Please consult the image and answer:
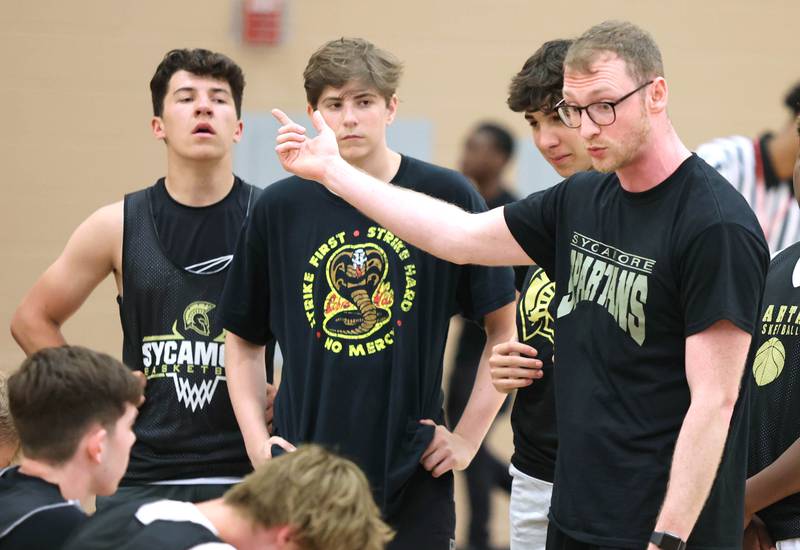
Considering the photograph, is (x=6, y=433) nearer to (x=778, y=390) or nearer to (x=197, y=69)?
(x=197, y=69)

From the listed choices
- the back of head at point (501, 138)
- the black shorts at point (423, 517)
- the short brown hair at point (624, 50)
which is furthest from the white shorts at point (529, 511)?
the back of head at point (501, 138)

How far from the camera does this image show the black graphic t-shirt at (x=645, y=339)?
2686mm

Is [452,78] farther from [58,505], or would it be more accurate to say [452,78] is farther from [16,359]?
[58,505]

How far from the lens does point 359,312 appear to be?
11.7 feet

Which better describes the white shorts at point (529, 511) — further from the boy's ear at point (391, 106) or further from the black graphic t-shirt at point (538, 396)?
the boy's ear at point (391, 106)

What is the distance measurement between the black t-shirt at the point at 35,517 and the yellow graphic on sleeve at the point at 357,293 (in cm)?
104

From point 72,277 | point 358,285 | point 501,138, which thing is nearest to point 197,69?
point 72,277

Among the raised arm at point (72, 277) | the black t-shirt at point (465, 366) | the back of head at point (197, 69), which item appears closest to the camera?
the raised arm at point (72, 277)

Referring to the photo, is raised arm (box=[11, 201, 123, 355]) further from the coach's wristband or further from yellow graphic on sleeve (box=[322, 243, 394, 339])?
the coach's wristband

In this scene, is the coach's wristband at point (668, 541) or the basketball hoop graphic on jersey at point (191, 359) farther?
the basketball hoop graphic on jersey at point (191, 359)

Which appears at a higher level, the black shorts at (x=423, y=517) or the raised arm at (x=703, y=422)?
the raised arm at (x=703, y=422)

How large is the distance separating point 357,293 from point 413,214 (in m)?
0.43

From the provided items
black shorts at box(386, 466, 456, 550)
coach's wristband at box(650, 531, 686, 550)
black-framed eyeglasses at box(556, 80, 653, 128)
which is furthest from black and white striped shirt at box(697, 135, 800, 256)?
coach's wristband at box(650, 531, 686, 550)

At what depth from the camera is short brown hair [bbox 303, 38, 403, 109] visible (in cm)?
366
